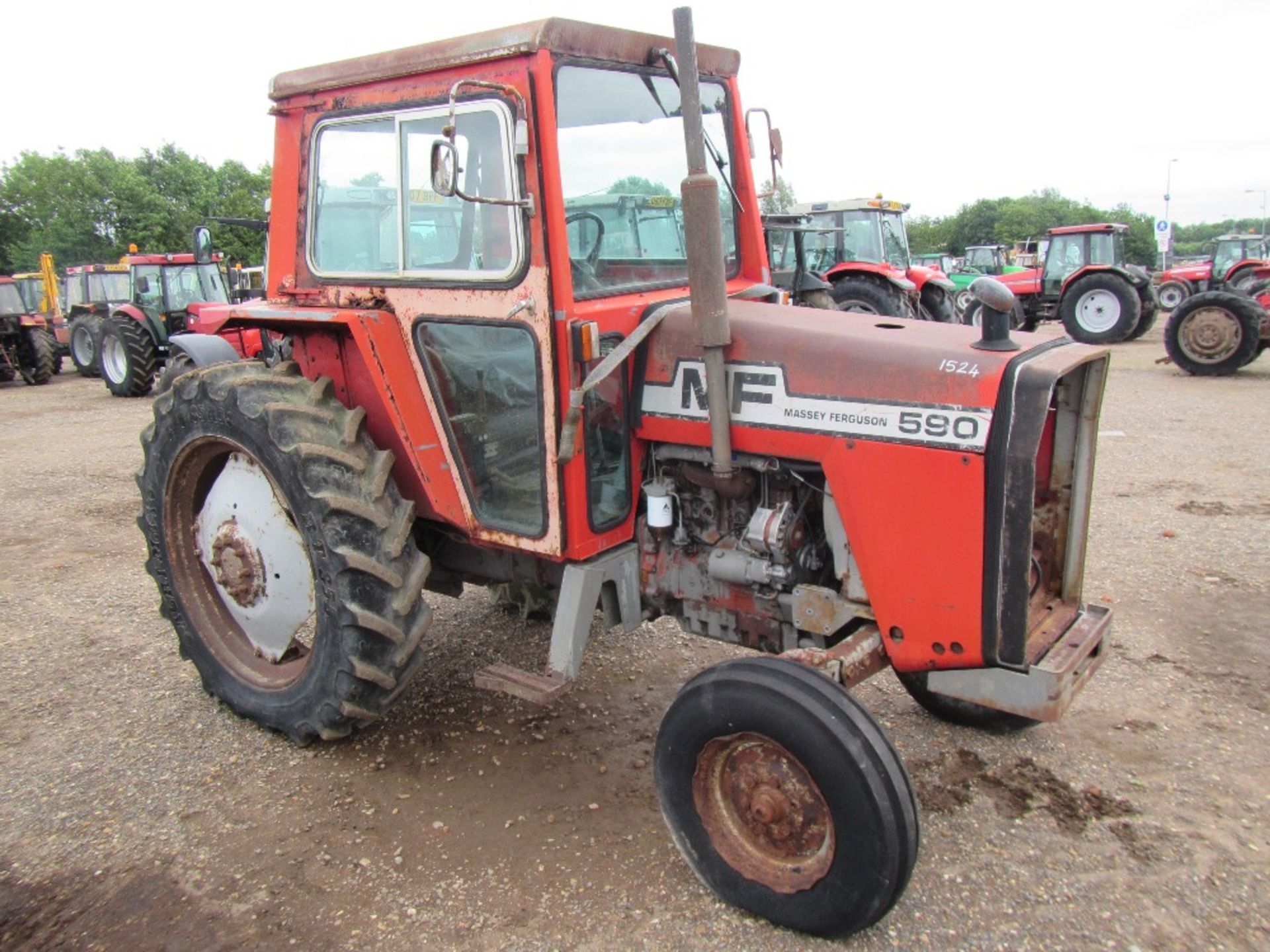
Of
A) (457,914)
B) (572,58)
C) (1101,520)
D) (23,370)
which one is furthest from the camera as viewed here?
(23,370)

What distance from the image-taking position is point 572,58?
2818 millimetres

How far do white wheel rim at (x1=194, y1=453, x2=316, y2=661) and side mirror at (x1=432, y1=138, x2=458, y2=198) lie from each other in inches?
57.7

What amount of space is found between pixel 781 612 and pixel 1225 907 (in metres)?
1.44

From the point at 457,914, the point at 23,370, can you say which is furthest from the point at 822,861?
the point at 23,370

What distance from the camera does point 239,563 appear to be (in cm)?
357

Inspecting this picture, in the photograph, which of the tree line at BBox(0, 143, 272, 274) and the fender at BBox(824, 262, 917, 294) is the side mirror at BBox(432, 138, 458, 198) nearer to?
the fender at BBox(824, 262, 917, 294)

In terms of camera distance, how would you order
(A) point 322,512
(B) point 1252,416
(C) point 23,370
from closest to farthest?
1. (A) point 322,512
2. (B) point 1252,416
3. (C) point 23,370

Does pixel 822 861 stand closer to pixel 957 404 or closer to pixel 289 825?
pixel 957 404

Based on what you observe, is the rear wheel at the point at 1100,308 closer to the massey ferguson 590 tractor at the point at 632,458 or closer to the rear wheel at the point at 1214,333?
the rear wheel at the point at 1214,333

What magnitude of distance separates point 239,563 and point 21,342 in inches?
590

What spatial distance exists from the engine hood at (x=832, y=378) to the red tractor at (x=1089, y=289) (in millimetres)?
13427

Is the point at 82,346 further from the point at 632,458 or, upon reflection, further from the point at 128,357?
the point at 632,458

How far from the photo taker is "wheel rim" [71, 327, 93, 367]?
15.9 meters

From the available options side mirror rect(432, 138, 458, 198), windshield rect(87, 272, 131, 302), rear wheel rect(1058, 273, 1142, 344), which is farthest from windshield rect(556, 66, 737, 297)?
windshield rect(87, 272, 131, 302)
